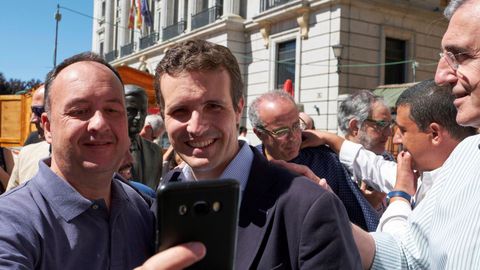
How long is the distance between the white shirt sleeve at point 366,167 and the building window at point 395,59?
16.7 meters

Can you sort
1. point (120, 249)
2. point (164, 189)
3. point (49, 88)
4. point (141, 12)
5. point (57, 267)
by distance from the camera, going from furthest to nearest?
1. point (141, 12)
2. point (49, 88)
3. point (120, 249)
4. point (57, 267)
5. point (164, 189)

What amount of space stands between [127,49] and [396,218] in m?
36.1

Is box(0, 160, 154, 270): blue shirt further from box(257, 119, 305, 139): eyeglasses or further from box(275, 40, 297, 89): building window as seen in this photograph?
box(275, 40, 297, 89): building window

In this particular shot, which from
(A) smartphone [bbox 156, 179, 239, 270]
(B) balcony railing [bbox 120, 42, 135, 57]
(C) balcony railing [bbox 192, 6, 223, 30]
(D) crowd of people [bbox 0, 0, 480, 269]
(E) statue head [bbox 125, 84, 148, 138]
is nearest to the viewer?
(A) smartphone [bbox 156, 179, 239, 270]

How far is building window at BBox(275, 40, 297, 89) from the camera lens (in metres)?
20.6

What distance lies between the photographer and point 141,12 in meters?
27.2

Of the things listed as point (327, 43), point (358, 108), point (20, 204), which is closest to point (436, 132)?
point (358, 108)

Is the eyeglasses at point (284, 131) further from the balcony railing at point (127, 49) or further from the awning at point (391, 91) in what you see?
the balcony railing at point (127, 49)

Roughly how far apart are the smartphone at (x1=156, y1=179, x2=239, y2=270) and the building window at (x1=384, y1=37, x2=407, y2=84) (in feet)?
64.3

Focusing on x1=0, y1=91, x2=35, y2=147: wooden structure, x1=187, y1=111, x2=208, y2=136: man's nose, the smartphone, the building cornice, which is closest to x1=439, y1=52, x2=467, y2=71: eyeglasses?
x1=187, y1=111, x2=208, y2=136: man's nose

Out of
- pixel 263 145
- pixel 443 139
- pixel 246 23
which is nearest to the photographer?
pixel 443 139

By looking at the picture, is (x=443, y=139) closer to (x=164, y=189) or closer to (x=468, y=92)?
(x=468, y=92)

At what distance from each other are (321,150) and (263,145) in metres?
A: 0.47

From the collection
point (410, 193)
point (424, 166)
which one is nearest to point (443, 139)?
point (424, 166)
